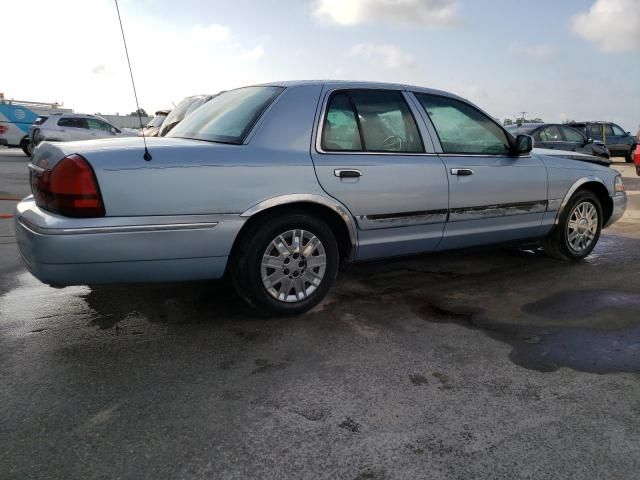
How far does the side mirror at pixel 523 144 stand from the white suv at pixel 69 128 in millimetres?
15363

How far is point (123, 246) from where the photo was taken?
3.00m

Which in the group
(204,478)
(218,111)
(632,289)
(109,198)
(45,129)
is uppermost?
(45,129)

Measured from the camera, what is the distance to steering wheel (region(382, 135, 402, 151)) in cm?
394

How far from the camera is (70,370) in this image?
112 inches

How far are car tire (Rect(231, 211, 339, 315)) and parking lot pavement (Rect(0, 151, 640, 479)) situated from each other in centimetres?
15

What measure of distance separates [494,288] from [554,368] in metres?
1.55

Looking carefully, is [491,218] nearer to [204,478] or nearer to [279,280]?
[279,280]

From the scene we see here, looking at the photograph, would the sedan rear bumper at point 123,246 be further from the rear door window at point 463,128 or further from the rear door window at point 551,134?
the rear door window at point 551,134

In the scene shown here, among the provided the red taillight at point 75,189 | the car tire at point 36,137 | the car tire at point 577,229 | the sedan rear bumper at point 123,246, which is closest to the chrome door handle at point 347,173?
the sedan rear bumper at point 123,246

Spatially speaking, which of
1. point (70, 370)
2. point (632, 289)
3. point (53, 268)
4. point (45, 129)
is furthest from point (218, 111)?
point (45, 129)

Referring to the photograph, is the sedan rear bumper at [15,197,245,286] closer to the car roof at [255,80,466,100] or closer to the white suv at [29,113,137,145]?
the car roof at [255,80,466,100]

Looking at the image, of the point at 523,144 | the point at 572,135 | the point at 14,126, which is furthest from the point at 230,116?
the point at 14,126

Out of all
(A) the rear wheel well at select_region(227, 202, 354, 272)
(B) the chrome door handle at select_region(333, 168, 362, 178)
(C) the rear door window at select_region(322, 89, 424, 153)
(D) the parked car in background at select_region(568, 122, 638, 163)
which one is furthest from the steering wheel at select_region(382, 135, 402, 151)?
(D) the parked car in background at select_region(568, 122, 638, 163)

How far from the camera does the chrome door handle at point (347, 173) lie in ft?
11.9
